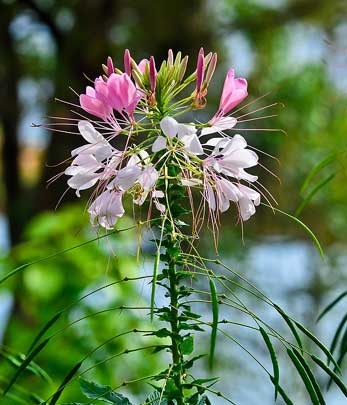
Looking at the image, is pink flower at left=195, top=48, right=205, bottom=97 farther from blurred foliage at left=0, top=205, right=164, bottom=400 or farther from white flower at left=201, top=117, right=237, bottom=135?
blurred foliage at left=0, top=205, right=164, bottom=400

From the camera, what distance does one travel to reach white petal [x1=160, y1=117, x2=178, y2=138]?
15.2 inches

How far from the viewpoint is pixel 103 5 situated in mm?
3389

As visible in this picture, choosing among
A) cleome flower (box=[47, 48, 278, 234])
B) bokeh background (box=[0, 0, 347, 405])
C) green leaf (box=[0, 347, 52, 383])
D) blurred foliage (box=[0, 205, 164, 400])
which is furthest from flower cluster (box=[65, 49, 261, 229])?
bokeh background (box=[0, 0, 347, 405])

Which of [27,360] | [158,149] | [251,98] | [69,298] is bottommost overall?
[27,360]

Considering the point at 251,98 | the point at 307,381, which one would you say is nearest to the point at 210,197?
the point at 307,381

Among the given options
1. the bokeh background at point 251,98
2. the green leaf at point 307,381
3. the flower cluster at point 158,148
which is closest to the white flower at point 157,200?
the flower cluster at point 158,148

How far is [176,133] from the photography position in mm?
391

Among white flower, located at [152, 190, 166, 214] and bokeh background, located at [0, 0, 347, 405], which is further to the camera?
bokeh background, located at [0, 0, 347, 405]

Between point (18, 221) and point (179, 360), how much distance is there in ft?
10.2

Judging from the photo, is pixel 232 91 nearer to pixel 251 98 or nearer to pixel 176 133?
pixel 176 133

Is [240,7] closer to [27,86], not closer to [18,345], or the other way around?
[27,86]

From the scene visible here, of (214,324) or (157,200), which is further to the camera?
(157,200)

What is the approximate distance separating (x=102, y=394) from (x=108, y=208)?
9 cm

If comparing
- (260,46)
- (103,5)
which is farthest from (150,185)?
(260,46)
